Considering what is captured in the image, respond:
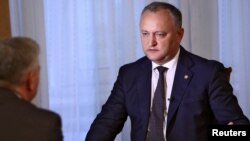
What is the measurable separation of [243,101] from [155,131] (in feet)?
5.36

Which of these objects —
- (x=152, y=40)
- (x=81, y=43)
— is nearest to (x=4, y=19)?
(x=81, y=43)

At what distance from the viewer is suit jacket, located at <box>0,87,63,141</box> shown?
1196 millimetres

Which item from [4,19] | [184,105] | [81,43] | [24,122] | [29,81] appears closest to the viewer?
[24,122]

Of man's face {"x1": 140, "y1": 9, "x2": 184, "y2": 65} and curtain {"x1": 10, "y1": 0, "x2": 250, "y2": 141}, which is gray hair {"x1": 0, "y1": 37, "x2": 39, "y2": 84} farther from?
curtain {"x1": 10, "y1": 0, "x2": 250, "y2": 141}

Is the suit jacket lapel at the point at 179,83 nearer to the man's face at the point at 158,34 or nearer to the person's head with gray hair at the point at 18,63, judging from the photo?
the man's face at the point at 158,34

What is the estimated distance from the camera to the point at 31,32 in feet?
9.52

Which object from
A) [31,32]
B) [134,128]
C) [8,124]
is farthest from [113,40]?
[8,124]

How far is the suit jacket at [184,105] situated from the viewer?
184 cm

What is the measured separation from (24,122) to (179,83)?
36.0 inches

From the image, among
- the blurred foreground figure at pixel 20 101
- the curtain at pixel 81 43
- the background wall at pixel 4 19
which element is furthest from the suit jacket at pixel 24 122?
the curtain at pixel 81 43

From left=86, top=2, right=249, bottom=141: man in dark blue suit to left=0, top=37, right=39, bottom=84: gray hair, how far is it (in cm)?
74

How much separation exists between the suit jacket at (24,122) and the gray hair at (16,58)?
6 centimetres

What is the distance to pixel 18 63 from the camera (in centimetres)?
124

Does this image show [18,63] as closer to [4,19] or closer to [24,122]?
[24,122]
